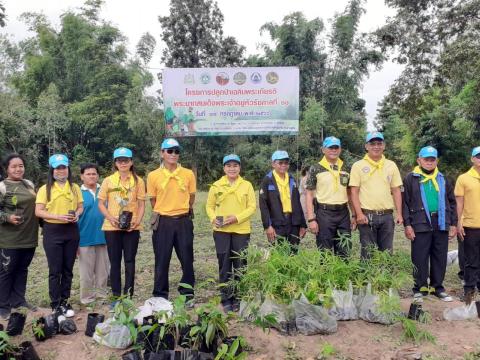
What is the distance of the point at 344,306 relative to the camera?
4.13 m

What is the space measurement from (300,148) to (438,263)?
14.9 m

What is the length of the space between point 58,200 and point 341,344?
276 centimetres

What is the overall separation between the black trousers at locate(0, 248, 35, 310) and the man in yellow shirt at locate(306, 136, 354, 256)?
2815 millimetres

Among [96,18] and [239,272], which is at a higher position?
[96,18]

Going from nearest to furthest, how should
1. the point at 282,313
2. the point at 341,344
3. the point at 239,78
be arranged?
the point at 341,344, the point at 282,313, the point at 239,78

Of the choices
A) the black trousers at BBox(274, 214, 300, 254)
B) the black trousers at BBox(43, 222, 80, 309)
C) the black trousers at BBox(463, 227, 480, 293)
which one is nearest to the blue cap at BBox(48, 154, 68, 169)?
the black trousers at BBox(43, 222, 80, 309)

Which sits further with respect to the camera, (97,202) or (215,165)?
(215,165)

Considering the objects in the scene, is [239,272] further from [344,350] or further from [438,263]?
[438,263]

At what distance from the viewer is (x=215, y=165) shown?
2156cm

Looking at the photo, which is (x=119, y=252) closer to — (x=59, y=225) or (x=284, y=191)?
(x=59, y=225)

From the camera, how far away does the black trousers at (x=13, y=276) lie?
14.3 ft

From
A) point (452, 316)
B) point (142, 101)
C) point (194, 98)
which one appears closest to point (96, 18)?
point (142, 101)

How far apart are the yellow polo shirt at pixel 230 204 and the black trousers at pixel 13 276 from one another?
1.78 meters

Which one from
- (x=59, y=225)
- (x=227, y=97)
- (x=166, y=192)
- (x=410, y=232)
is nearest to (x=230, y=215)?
(x=166, y=192)
